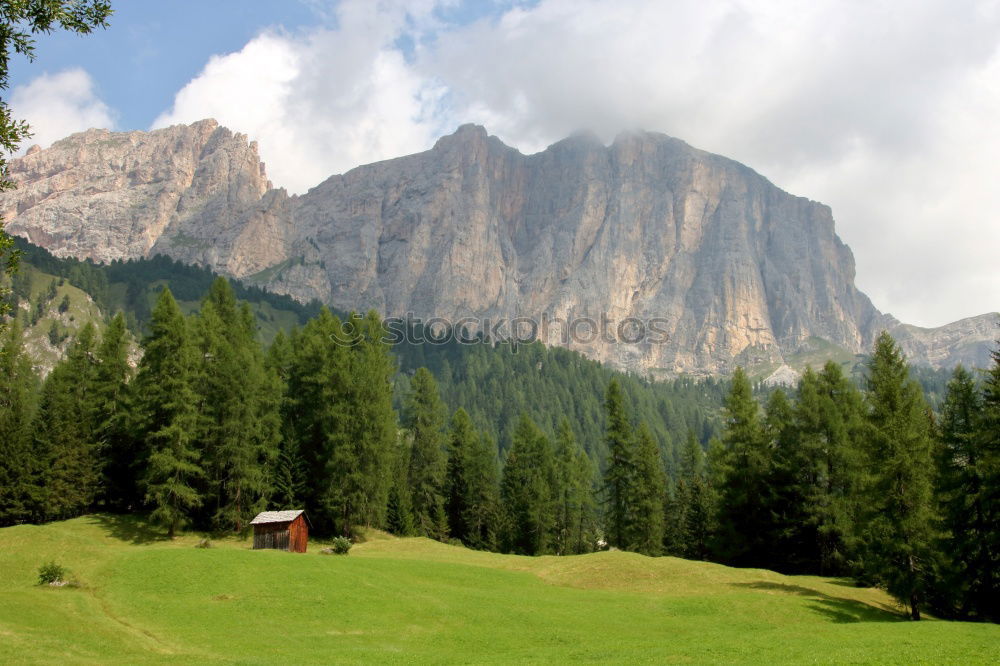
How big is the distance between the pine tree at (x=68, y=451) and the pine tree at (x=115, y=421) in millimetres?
826

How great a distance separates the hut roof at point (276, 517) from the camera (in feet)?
154

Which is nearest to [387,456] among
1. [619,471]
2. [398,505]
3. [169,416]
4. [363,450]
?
[363,450]

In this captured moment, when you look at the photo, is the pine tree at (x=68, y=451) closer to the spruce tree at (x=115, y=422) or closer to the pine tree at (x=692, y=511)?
the spruce tree at (x=115, y=422)

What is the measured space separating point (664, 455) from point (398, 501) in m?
129

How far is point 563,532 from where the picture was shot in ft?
254

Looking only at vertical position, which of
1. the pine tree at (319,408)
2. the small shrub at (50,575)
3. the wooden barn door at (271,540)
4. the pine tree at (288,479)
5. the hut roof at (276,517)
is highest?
the pine tree at (319,408)

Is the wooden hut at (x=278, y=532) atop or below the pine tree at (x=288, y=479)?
below

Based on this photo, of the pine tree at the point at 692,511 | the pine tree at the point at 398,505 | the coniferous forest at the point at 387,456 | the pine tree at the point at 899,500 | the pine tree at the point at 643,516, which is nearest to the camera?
the pine tree at the point at 899,500

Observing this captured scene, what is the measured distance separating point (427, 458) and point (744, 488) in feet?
99.3

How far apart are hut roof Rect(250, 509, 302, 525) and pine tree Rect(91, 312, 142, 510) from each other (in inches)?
509

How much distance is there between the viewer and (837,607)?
35969 millimetres

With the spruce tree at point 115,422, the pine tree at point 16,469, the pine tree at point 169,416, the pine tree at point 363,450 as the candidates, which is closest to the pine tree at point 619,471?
the pine tree at point 363,450

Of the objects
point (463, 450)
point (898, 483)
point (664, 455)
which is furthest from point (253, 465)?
point (664, 455)

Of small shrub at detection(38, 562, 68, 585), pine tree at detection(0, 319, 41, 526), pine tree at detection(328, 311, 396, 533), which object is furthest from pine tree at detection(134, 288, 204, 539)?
small shrub at detection(38, 562, 68, 585)
